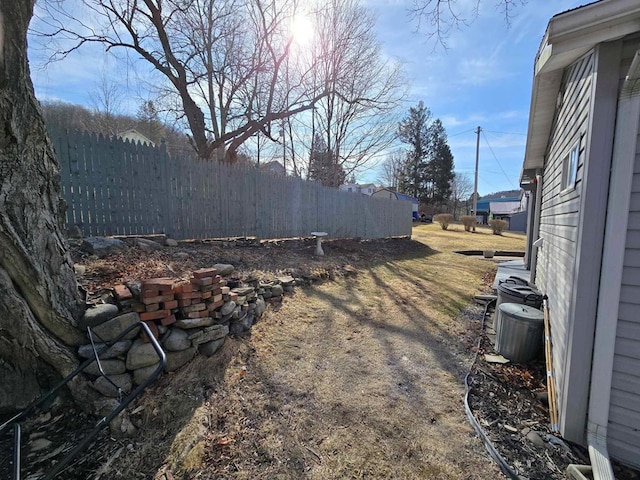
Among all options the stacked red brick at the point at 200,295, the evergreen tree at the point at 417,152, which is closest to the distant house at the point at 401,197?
the evergreen tree at the point at 417,152

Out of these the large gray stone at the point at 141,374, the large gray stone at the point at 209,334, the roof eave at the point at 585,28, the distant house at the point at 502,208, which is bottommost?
the large gray stone at the point at 141,374

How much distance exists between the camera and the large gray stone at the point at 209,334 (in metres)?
2.64

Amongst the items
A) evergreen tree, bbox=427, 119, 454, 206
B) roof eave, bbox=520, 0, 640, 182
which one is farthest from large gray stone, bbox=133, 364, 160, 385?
evergreen tree, bbox=427, 119, 454, 206

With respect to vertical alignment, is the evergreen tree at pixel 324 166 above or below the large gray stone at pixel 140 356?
above

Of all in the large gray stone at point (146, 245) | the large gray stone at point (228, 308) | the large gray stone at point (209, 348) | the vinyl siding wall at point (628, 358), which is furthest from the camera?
the large gray stone at point (146, 245)

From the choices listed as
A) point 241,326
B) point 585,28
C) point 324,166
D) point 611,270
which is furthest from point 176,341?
point 324,166

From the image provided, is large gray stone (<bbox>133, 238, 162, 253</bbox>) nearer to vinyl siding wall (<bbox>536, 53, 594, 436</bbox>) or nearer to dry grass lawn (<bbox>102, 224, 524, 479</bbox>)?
dry grass lawn (<bbox>102, 224, 524, 479</bbox>)

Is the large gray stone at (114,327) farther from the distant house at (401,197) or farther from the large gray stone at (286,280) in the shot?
the distant house at (401,197)

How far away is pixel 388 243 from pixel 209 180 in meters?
7.24

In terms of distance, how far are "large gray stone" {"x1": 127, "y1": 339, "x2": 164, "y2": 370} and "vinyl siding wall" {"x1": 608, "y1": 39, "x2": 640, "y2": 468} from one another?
3429 millimetres

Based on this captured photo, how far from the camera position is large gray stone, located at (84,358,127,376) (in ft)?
7.10

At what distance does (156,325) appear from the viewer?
252 cm

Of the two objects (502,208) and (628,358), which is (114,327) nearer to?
(628,358)

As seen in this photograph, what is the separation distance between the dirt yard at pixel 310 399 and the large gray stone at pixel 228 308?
34cm
